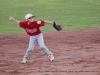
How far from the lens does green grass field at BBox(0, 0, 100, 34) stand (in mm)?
19344

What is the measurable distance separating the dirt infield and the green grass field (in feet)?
7.68

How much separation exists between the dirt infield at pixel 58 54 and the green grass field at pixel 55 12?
2342mm

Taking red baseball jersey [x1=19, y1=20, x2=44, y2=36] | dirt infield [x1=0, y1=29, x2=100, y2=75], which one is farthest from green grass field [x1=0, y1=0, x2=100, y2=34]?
red baseball jersey [x1=19, y1=20, x2=44, y2=36]

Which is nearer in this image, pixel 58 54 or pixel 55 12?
pixel 58 54

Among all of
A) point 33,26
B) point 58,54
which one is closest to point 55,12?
point 58,54

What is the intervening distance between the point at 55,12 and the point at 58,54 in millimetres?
11349

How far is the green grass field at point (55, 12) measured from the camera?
63.5 feet

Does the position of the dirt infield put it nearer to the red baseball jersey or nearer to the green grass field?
the red baseball jersey

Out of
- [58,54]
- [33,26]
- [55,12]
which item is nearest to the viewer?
[33,26]

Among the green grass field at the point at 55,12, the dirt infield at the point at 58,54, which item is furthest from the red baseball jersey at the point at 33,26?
the green grass field at the point at 55,12

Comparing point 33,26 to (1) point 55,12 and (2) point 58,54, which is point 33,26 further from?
(1) point 55,12

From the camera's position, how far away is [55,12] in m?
23.8

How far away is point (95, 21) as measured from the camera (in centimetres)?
2045

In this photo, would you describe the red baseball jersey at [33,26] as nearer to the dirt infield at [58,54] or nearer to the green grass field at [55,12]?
the dirt infield at [58,54]
